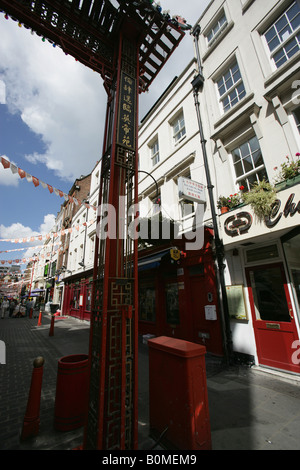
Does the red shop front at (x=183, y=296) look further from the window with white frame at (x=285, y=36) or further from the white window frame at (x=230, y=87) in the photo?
the window with white frame at (x=285, y=36)

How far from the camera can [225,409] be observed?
3.38 m

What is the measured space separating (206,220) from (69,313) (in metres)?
18.3

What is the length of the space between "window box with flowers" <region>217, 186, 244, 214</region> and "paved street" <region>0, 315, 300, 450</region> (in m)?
4.28

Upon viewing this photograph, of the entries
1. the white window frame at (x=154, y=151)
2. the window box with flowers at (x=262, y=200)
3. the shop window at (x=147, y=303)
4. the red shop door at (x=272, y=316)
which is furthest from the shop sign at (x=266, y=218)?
the white window frame at (x=154, y=151)

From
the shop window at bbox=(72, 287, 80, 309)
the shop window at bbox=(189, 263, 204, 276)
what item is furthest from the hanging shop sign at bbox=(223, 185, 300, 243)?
the shop window at bbox=(72, 287, 80, 309)

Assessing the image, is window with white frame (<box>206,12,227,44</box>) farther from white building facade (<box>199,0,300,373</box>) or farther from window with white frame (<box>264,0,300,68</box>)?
window with white frame (<box>264,0,300,68</box>)

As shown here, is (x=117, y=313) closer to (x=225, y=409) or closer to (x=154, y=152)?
(x=225, y=409)

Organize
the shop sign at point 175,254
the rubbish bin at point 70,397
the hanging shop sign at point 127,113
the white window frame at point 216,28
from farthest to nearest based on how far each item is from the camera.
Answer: the white window frame at point 216,28 → the shop sign at point 175,254 → the hanging shop sign at point 127,113 → the rubbish bin at point 70,397

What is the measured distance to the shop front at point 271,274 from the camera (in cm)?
457

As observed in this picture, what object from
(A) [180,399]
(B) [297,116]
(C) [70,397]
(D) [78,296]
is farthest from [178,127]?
(D) [78,296]

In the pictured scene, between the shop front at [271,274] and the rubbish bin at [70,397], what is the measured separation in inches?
173
